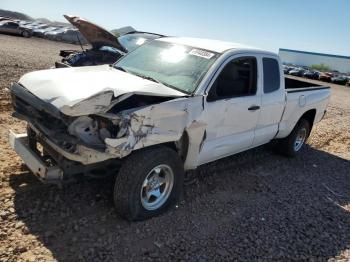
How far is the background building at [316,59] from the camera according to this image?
233 feet

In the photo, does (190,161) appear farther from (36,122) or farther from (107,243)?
(36,122)

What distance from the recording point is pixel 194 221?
4.46 metres

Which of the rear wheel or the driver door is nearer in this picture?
the driver door

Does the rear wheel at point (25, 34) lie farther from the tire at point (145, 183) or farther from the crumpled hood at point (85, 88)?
the tire at point (145, 183)

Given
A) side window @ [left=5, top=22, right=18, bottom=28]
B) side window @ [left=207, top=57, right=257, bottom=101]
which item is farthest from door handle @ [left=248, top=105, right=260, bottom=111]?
side window @ [left=5, top=22, right=18, bottom=28]

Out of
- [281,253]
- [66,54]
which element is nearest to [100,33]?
[66,54]

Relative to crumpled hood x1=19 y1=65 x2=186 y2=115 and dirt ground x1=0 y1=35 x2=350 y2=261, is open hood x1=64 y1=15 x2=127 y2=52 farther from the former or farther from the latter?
crumpled hood x1=19 y1=65 x2=186 y2=115

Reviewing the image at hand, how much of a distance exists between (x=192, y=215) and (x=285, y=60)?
7983cm

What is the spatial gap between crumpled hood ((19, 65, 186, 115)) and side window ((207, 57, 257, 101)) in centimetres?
61

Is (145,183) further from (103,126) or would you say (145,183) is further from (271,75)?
(271,75)

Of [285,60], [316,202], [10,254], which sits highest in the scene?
[10,254]

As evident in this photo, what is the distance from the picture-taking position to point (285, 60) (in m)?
79.5

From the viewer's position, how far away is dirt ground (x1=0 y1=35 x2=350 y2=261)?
371cm

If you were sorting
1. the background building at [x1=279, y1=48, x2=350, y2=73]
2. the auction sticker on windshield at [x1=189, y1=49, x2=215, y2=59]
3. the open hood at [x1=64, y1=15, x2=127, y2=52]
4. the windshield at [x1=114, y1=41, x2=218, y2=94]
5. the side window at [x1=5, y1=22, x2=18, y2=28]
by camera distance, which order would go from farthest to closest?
the background building at [x1=279, y1=48, x2=350, y2=73], the side window at [x1=5, y1=22, x2=18, y2=28], the open hood at [x1=64, y1=15, x2=127, y2=52], the auction sticker on windshield at [x1=189, y1=49, x2=215, y2=59], the windshield at [x1=114, y1=41, x2=218, y2=94]
